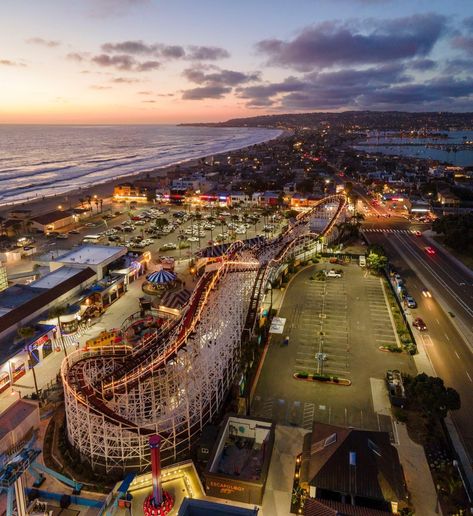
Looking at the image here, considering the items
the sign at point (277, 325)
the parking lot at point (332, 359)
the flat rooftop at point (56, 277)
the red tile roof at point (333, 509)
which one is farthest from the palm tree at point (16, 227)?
the red tile roof at point (333, 509)

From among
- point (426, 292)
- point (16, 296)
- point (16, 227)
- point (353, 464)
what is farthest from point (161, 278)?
point (16, 227)

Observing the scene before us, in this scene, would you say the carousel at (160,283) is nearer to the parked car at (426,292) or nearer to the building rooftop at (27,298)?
the building rooftop at (27,298)

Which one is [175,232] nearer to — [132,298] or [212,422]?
→ [132,298]

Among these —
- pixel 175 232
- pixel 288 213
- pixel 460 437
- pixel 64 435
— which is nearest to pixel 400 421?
pixel 460 437

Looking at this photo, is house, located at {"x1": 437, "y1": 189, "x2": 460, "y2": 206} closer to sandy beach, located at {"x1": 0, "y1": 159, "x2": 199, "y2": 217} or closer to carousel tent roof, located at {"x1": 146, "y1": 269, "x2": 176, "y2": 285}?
carousel tent roof, located at {"x1": 146, "y1": 269, "x2": 176, "y2": 285}

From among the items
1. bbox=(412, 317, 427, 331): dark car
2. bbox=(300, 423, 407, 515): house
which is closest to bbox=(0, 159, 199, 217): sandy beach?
bbox=(412, 317, 427, 331): dark car

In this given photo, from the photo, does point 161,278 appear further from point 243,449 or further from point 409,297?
point 409,297

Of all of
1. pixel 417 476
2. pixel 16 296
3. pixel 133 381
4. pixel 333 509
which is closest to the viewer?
pixel 333 509
